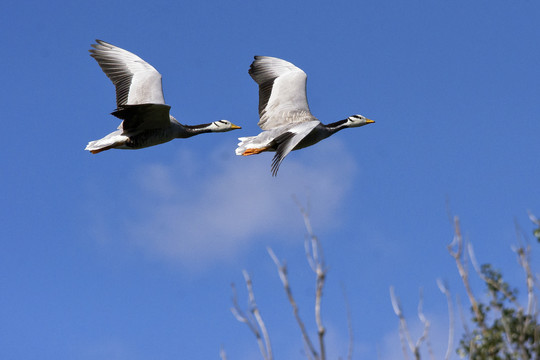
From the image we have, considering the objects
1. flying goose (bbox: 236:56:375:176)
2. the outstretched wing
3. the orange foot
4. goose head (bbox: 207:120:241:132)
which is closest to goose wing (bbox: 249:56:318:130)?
flying goose (bbox: 236:56:375:176)

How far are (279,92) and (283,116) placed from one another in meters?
1.12

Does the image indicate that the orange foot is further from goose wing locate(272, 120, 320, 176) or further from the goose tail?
the goose tail

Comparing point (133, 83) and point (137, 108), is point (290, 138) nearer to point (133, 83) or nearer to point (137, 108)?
point (137, 108)

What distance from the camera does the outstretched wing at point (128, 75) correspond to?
17828mm

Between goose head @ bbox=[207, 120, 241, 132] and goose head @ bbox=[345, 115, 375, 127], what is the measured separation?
2983 millimetres

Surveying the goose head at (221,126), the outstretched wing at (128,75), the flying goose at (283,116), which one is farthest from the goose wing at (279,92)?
the outstretched wing at (128,75)

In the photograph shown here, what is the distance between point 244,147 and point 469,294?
9856 millimetres

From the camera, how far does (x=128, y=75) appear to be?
1862 cm

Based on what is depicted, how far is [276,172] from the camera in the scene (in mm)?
12922

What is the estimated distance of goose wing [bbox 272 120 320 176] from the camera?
45.6 ft

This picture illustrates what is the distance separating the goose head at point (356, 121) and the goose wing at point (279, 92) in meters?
1.15

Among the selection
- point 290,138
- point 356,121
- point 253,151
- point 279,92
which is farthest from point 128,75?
point 356,121

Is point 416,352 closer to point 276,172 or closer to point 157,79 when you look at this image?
point 276,172

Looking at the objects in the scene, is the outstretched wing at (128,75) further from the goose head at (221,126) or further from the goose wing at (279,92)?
the goose wing at (279,92)
